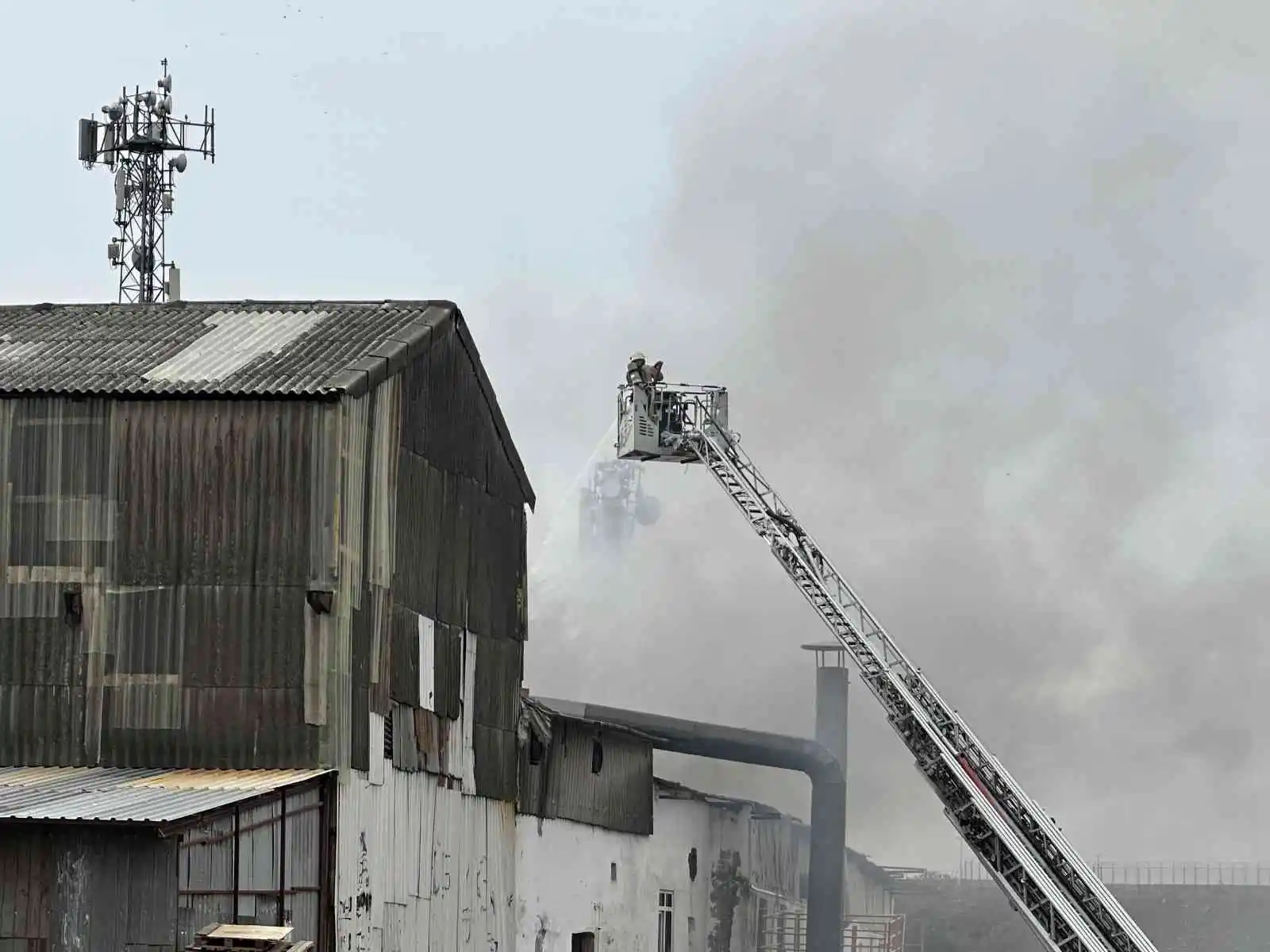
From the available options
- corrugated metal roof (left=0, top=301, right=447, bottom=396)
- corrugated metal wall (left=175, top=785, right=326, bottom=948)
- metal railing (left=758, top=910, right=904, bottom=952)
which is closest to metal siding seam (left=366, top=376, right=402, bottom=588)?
corrugated metal roof (left=0, top=301, right=447, bottom=396)

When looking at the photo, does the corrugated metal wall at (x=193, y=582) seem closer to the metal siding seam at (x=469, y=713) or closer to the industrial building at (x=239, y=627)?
the industrial building at (x=239, y=627)

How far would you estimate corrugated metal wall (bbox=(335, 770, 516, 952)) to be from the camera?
33.0 metres

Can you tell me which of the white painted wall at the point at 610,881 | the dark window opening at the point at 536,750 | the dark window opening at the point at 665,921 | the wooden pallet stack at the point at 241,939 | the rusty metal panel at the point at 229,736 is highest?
the rusty metal panel at the point at 229,736

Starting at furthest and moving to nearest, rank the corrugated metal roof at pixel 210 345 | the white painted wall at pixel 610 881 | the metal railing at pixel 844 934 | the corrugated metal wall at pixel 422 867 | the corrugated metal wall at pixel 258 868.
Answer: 1. the metal railing at pixel 844 934
2. the white painted wall at pixel 610 881
3. the corrugated metal roof at pixel 210 345
4. the corrugated metal wall at pixel 422 867
5. the corrugated metal wall at pixel 258 868

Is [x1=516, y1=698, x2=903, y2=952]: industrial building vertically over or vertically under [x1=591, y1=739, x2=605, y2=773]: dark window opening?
under

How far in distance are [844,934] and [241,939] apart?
41.4 meters

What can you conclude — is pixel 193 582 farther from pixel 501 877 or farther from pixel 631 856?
pixel 631 856

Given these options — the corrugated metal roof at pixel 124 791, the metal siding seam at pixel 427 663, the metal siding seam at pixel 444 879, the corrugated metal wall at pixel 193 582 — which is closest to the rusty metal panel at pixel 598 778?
the metal siding seam at pixel 444 879

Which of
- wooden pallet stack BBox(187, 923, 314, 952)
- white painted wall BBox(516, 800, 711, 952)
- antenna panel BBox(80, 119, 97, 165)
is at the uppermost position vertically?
antenna panel BBox(80, 119, 97, 165)

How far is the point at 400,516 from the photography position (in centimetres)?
3538

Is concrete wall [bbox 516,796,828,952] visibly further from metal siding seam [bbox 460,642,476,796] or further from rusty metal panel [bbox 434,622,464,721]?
rusty metal panel [bbox 434,622,464,721]

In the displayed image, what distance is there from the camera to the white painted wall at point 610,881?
4197cm

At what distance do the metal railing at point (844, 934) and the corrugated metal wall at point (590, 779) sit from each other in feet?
37.4

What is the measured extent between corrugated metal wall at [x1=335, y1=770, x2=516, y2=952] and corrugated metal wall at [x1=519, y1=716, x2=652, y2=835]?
1441mm
